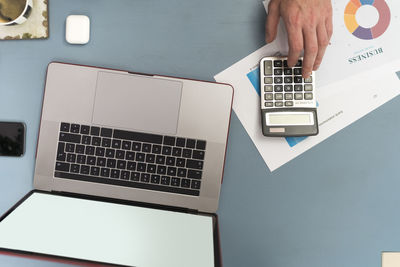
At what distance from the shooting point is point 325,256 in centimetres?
68

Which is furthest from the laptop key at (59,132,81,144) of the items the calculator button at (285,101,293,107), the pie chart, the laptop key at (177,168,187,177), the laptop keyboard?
the pie chart

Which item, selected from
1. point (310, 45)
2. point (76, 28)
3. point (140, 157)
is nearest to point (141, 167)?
point (140, 157)

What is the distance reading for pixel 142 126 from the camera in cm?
63

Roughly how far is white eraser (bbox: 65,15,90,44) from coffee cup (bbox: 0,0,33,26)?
0.30 ft

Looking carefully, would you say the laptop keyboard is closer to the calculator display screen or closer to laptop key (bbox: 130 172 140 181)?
laptop key (bbox: 130 172 140 181)

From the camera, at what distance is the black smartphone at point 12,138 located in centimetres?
66

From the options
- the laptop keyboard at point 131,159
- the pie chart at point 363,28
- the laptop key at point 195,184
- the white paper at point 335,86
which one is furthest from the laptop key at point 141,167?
the pie chart at point 363,28

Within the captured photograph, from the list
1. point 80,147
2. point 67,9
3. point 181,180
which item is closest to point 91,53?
point 67,9

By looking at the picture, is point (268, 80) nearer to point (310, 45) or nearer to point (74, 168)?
point (310, 45)

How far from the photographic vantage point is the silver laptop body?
625 mm

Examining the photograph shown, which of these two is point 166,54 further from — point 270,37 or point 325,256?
point 325,256

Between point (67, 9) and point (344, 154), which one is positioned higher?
point (67, 9)

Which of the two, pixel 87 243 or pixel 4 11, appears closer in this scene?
pixel 87 243

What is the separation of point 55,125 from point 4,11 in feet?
0.89
